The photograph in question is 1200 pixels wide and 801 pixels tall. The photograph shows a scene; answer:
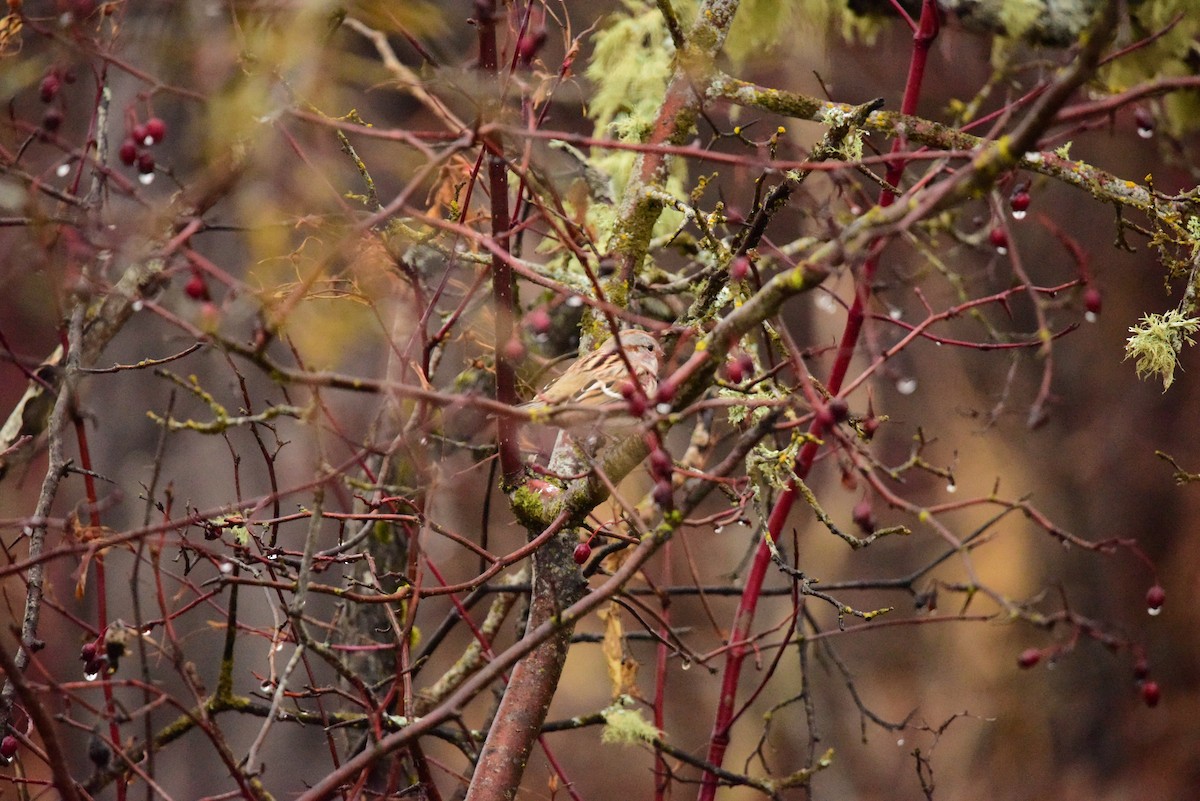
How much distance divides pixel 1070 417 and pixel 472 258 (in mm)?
5995

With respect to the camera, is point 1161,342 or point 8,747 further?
point 1161,342

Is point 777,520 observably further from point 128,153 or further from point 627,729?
point 128,153

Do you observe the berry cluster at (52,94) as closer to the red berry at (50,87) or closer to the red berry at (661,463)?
the red berry at (50,87)

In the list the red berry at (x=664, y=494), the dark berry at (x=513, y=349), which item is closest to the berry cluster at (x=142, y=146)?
the dark berry at (x=513, y=349)

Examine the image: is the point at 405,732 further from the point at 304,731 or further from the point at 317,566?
the point at 304,731

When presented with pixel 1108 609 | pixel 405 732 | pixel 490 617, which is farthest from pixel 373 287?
pixel 1108 609

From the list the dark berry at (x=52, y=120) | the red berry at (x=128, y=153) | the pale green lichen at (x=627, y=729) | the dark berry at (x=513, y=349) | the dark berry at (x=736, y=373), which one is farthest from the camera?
the pale green lichen at (x=627, y=729)

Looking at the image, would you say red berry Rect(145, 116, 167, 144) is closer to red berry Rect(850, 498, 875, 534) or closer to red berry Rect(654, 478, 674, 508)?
red berry Rect(654, 478, 674, 508)

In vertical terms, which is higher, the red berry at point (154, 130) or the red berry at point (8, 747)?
the red berry at point (154, 130)

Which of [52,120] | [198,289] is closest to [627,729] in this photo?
[198,289]

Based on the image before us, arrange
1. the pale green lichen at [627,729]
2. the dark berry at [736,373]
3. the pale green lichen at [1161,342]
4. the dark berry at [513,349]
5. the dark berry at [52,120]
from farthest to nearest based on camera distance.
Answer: the pale green lichen at [627,729] < the pale green lichen at [1161,342] < the dark berry at [52,120] < the dark berry at [513,349] < the dark berry at [736,373]

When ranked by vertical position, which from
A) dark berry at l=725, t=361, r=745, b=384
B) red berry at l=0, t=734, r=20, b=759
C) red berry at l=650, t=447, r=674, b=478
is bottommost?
red berry at l=0, t=734, r=20, b=759

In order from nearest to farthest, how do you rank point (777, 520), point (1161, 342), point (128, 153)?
point (128, 153) < point (1161, 342) < point (777, 520)

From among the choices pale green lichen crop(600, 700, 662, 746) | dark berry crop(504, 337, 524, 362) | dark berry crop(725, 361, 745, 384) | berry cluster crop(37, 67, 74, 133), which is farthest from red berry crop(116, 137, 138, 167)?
pale green lichen crop(600, 700, 662, 746)
